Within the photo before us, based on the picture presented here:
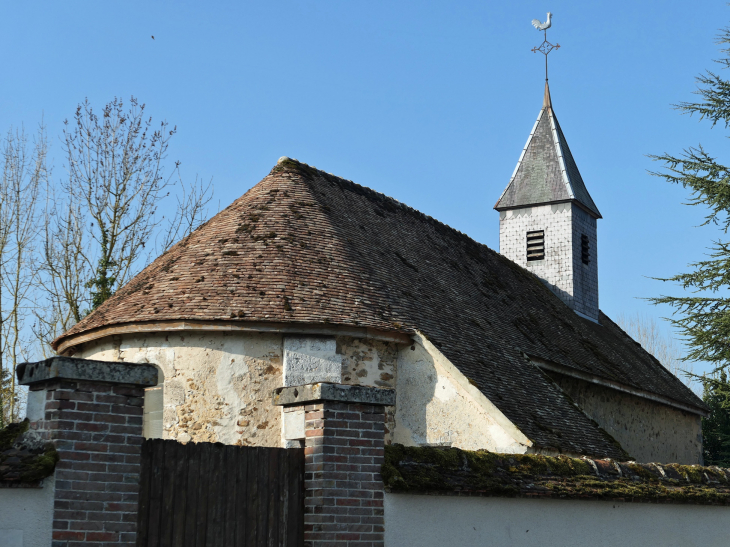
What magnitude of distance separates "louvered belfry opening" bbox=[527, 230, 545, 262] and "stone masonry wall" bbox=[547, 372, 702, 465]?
5.87m

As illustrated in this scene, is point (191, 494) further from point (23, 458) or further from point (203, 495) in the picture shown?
point (23, 458)

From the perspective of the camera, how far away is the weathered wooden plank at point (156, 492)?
5.04 meters

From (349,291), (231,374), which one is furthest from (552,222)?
(231,374)

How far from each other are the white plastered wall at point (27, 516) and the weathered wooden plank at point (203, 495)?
0.98 meters

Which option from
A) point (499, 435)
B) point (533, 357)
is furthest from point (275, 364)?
point (533, 357)

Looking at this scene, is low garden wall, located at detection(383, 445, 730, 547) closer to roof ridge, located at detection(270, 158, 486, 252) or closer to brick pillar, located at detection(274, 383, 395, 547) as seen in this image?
brick pillar, located at detection(274, 383, 395, 547)

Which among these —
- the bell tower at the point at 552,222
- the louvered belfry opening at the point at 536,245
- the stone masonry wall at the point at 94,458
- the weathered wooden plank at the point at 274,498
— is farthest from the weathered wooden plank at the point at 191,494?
the louvered belfry opening at the point at 536,245

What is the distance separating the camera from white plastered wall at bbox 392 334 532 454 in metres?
11.9

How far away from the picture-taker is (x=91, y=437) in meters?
4.76

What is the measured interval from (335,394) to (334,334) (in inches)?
258

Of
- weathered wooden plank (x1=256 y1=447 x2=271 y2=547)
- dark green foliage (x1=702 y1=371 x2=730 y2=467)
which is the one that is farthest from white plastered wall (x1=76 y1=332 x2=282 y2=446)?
dark green foliage (x1=702 y1=371 x2=730 y2=467)

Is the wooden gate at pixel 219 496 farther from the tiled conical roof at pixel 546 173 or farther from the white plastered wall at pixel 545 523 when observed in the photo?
the tiled conical roof at pixel 546 173

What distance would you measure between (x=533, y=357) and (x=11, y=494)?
1213 cm

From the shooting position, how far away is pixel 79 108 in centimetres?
2189
